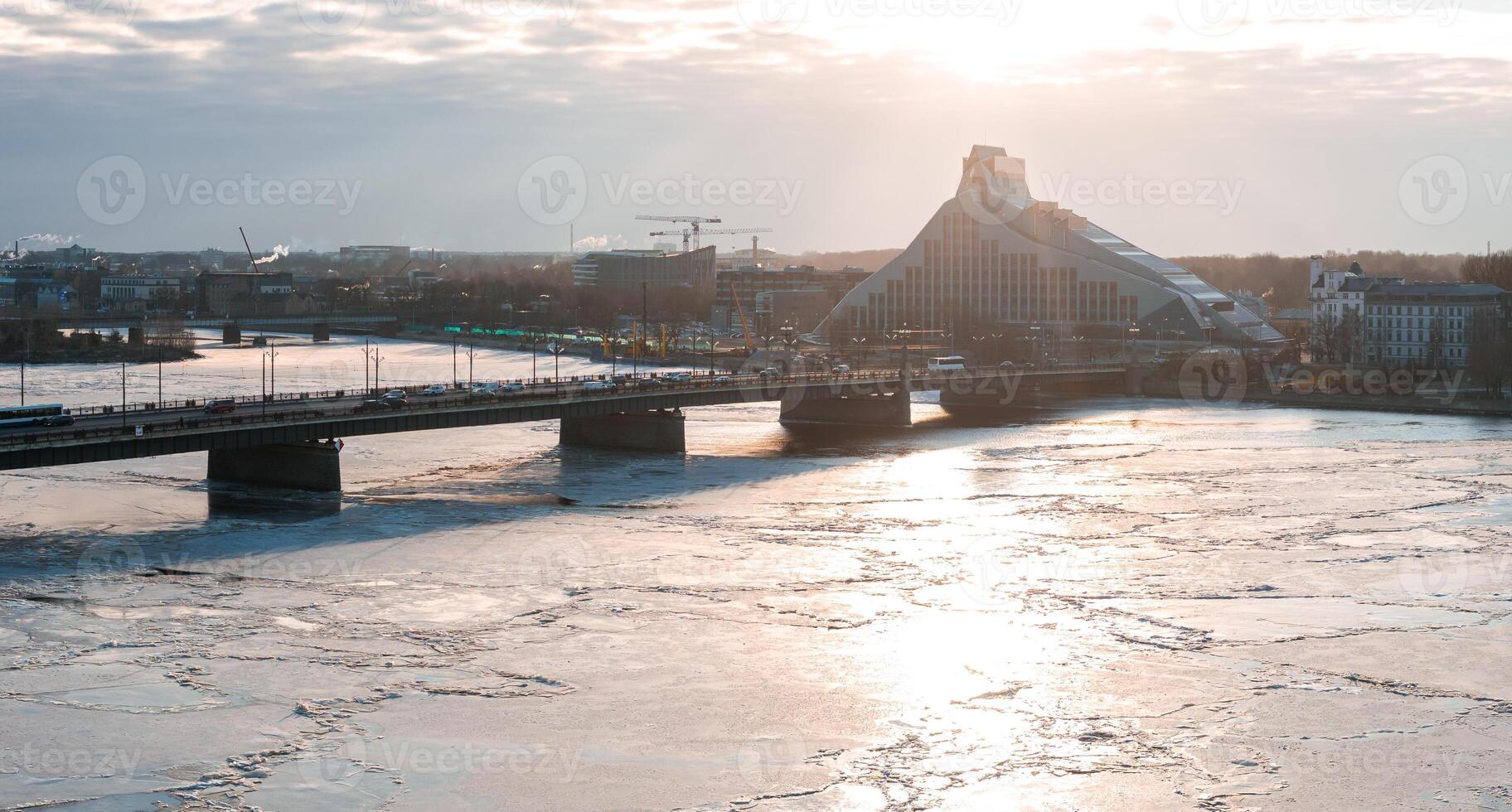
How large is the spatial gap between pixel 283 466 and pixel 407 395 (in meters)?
9.31

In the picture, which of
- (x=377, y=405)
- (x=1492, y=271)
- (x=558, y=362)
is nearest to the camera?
(x=377, y=405)

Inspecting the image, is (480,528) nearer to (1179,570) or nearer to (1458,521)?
(1179,570)

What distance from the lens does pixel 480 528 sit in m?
29.5

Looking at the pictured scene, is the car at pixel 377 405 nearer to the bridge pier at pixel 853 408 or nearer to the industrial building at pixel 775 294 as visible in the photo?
the bridge pier at pixel 853 408

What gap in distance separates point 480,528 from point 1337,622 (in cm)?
1509

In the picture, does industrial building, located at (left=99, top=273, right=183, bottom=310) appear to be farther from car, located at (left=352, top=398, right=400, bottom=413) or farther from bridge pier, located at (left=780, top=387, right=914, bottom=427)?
car, located at (left=352, top=398, right=400, bottom=413)

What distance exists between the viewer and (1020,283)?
3831 inches

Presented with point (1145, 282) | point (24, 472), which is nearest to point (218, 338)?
point (1145, 282)

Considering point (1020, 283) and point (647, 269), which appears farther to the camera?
point (647, 269)

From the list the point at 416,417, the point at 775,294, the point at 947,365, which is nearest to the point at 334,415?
the point at 416,417

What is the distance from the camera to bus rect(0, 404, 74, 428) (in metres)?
33.7

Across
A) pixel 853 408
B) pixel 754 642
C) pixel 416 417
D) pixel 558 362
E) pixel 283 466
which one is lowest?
pixel 754 642

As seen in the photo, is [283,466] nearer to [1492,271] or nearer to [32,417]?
[32,417]

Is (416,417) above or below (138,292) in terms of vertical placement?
below
